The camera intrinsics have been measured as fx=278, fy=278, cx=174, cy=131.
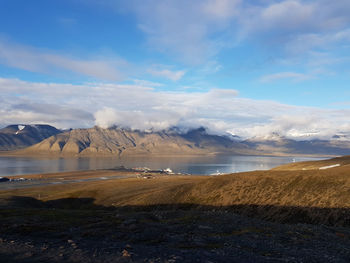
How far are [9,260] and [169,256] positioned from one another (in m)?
11.6

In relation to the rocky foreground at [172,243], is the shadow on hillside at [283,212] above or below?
below

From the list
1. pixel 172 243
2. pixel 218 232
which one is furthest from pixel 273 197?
pixel 172 243

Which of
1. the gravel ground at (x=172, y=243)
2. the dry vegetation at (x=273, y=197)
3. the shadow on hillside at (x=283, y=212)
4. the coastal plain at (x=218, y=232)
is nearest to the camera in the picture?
the gravel ground at (x=172, y=243)

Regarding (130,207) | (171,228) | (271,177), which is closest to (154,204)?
(130,207)

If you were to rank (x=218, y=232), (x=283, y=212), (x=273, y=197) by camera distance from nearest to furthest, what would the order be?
(x=218, y=232)
(x=283, y=212)
(x=273, y=197)

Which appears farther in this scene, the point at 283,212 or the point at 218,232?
the point at 283,212

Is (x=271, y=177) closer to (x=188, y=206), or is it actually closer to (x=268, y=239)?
(x=188, y=206)

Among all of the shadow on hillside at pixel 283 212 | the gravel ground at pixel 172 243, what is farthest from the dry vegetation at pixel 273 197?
the gravel ground at pixel 172 243

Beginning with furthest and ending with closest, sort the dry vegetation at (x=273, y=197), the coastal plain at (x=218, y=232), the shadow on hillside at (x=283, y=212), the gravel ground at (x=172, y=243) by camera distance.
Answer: the dry vegetation at (x=273, y=197) → the shadow on hillside at (x=283, y=212) → the coastal plain at (x=218, y=232) → the gravel ground at (x=172, y=243)

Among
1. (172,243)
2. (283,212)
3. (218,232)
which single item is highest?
(172,243)

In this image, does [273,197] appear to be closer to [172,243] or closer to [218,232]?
[218,232]

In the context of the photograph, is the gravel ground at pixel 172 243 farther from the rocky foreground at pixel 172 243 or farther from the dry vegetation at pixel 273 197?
the dry vegetation at pixel 273 197

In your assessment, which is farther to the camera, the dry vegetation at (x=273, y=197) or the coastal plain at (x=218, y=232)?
the dry vegetation at (x=273, y=197)

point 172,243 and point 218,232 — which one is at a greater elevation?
point 172,243
